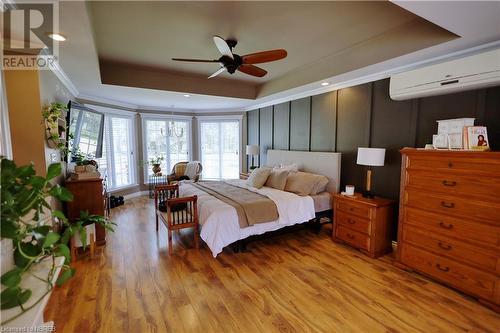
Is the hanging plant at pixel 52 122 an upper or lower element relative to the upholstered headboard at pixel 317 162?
upper

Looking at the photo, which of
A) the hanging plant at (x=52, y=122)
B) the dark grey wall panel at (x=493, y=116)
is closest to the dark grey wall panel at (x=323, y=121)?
the dark grey wall panel at (x=493, y=116)

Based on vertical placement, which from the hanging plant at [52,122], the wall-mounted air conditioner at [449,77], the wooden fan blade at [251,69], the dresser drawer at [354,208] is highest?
the wooden fan blade at [251,69]

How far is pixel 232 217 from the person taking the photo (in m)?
3.02

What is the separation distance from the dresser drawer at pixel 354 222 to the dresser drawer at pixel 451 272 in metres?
0.46

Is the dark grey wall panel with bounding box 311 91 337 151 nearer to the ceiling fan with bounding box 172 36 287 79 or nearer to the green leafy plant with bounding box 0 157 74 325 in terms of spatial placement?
the ceiling fan with bounding box 172 36 287 79

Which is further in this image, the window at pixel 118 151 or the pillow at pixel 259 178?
the window at pixel 118 151

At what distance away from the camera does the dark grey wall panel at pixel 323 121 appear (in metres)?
4.20

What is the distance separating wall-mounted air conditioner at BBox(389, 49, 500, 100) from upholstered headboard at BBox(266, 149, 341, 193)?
137cm

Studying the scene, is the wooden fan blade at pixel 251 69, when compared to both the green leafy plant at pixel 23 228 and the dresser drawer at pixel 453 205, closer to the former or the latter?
the dresser drawer at pixel 453 205

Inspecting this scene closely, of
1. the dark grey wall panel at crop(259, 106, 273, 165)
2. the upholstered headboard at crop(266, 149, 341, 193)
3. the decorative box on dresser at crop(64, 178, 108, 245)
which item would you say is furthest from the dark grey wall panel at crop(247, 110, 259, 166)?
the decorative box on dresser at crop(64, 178, 108, 245)

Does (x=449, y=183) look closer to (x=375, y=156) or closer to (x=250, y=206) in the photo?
(x=375, y=156)

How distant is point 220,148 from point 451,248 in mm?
5823

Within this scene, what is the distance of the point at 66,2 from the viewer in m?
1.68

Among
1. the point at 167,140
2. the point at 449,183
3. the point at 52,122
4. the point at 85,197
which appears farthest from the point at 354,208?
the point at 167,140
